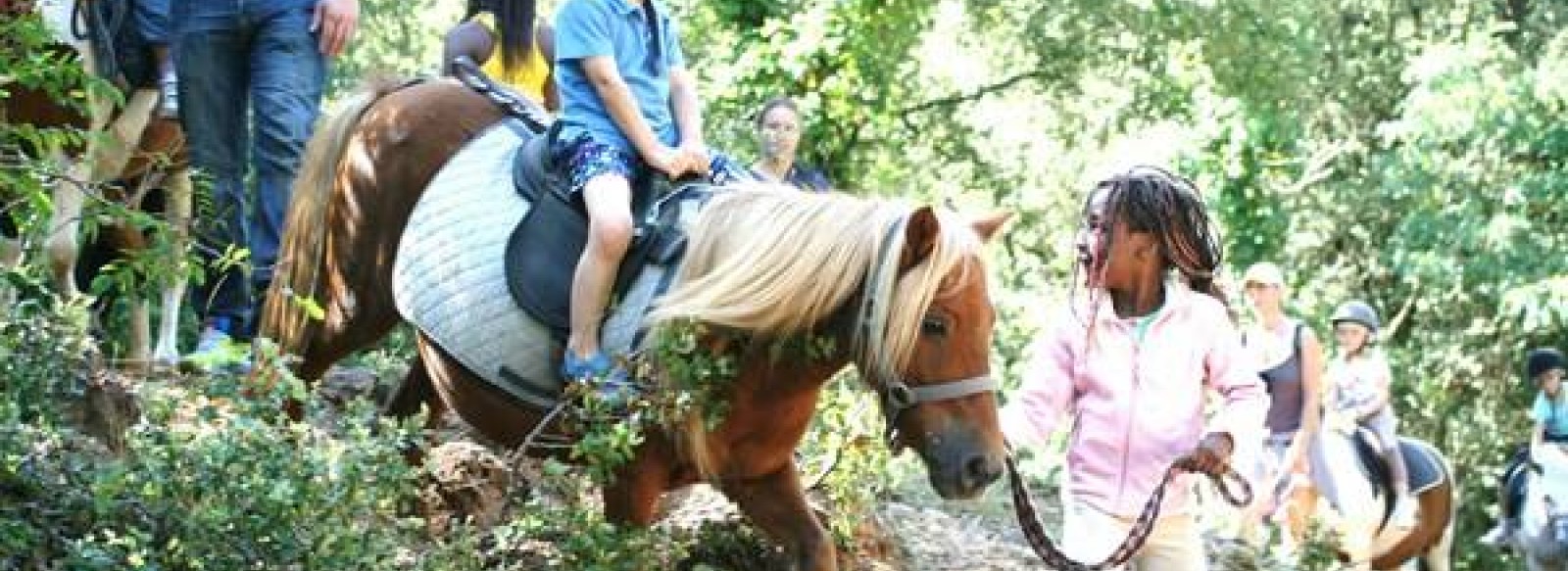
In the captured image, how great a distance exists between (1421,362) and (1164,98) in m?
3.91

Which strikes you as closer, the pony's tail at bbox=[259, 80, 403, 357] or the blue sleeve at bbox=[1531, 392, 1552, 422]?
the pony's tail at bbox=[259, 80, 403, 357]

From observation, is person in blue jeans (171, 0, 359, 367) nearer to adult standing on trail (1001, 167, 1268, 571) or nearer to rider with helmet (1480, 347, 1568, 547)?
adult standing on trail (1001, 167, 1268, 571)

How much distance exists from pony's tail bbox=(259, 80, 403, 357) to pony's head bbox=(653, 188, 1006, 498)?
77.5 inches

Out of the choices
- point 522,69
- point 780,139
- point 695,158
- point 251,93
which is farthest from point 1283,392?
point 695,158

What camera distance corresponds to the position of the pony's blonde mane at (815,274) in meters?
6.28

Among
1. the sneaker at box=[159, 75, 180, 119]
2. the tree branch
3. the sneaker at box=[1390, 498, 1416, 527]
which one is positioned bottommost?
the sneaker at box=[1390, 498, 1416, 527]

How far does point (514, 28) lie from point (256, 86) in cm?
110

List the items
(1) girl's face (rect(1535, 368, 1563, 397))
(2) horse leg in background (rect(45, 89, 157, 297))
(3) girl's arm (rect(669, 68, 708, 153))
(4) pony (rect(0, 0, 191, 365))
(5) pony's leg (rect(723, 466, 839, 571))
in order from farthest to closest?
(1) girl's face (rect(1535, 368, 1563, 397))
(2) horse leg in background (rect(45, 89, 157, 297))
(4) pony (rect(0, 0, 191, 365))
(3) girl's arm (rect(669, 68, 708, 153))
(5) pony's leg (rect(723, 466, 839, 571))

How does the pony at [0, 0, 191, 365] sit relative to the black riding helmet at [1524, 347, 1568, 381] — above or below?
above

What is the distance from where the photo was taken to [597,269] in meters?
6.82

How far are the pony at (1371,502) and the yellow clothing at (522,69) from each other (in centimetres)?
521

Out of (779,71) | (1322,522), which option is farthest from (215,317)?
(779,71)

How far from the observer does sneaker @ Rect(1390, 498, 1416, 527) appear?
14047mm

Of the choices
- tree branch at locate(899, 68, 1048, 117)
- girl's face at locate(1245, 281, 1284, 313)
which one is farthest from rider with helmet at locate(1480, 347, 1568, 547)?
tree branch at locate(899, 68, 1048, 117)
